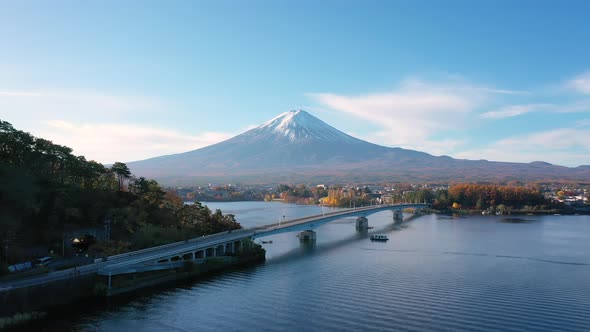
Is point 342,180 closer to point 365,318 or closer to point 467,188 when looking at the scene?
point 467,188

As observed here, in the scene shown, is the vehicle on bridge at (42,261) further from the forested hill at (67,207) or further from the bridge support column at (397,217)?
the bridge support column at (397,217)

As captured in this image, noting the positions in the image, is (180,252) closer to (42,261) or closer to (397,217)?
(42,261)

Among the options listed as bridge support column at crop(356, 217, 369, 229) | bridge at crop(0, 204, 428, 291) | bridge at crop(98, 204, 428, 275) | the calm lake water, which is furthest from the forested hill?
bridge support column at crop(356, 217, 369, 229)

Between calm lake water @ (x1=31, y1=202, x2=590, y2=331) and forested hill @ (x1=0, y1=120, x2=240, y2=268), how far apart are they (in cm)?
454

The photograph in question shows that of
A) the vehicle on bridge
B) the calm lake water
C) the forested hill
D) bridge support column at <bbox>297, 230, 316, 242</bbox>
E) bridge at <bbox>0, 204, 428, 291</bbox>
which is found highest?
the forested hill

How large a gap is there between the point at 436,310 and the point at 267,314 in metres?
5.58

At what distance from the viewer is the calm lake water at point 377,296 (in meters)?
14.7

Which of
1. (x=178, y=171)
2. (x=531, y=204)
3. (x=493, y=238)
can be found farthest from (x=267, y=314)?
(x=178, y=171)

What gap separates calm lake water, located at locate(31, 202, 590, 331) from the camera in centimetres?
1470

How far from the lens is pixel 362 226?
43.6 meters

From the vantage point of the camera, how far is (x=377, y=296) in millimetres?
17641

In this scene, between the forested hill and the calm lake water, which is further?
the forested hill

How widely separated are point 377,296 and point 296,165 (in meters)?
160

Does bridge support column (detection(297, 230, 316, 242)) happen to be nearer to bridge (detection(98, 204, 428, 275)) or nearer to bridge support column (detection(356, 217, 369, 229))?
bridge (detection(98, 204, 428, 275))
